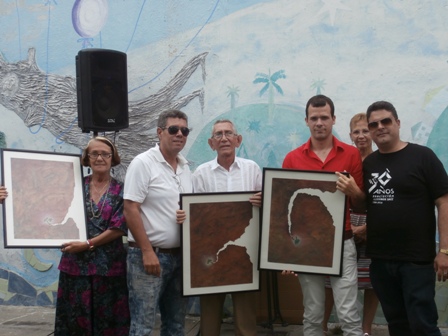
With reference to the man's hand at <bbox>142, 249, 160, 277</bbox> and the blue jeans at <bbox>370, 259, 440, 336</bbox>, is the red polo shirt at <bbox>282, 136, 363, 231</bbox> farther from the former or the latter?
the man's hand at <bbox>142, 249, 160, 277</bbox>

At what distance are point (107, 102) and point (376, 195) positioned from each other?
9.40 feet

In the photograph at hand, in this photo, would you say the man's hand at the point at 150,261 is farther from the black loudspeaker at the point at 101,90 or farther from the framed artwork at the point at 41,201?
the black loudspeaker at the point at 101,90

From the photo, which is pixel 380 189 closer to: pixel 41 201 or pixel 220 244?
pixel 220 244

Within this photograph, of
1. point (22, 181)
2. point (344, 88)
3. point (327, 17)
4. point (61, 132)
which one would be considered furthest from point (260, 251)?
point (61, 132)

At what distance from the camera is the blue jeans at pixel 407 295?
3.59 metres

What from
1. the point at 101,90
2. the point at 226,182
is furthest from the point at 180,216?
the point at 101,90

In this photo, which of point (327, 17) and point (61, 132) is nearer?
point (327, 17)

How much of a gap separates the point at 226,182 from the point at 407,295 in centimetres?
146

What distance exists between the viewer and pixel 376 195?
3.77 metres

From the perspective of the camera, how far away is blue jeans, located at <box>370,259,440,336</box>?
11.8 feet

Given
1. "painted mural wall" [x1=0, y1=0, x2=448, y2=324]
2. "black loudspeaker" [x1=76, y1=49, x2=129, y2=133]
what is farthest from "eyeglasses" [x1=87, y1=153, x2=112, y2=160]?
"painted mural wall" [x1=0, y1=0, x2=448, y2=324]

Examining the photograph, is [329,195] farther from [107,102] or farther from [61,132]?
[61,132]

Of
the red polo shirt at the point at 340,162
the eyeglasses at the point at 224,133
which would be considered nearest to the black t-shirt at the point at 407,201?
the red polo shirt at the point at 340,162

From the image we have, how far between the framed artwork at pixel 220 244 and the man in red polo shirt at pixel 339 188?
16.3 inches
